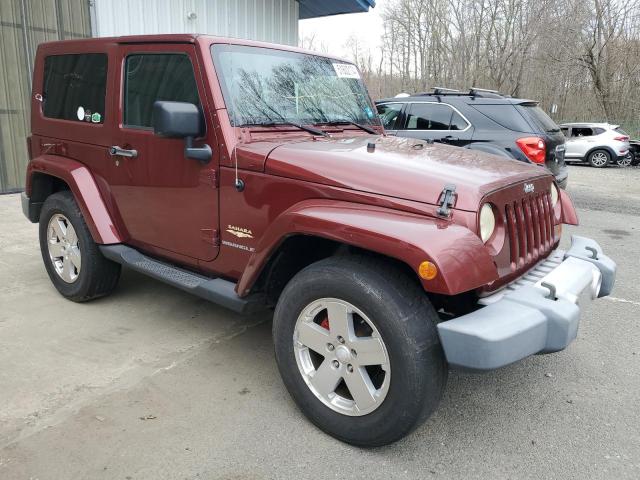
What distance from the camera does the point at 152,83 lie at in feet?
11.4

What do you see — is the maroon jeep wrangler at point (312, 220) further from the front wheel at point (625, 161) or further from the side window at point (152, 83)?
the front wheel at point (625, 161)

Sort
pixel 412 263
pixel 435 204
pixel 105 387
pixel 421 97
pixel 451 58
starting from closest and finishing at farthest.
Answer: pixel 412 263
pixel 435 204
pixel 105 387
pixel 421 97
pixel 451 58

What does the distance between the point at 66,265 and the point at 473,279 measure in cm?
339

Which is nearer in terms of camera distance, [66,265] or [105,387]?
[105,387]

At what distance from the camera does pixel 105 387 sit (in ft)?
9.96

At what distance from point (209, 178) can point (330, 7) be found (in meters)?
10.6

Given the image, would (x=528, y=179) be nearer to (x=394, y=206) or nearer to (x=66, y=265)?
(x=394, y=206)

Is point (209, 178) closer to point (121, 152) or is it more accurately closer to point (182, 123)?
point (182, 123)

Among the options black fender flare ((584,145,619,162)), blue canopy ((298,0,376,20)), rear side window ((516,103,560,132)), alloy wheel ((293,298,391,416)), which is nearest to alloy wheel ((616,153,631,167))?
black fender flare ((584,145,619,162))

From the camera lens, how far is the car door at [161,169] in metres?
3.15

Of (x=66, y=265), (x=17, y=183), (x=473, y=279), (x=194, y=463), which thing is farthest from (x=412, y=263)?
(x=17, y=183)

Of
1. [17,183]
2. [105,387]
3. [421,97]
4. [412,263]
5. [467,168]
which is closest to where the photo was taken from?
[412,263]

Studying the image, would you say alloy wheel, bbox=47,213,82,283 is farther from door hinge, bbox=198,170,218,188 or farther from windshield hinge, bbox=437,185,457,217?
windshield hinge, bbox=437,185,457,217

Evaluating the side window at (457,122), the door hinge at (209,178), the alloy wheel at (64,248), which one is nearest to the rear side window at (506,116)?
the side window at (457,122)
